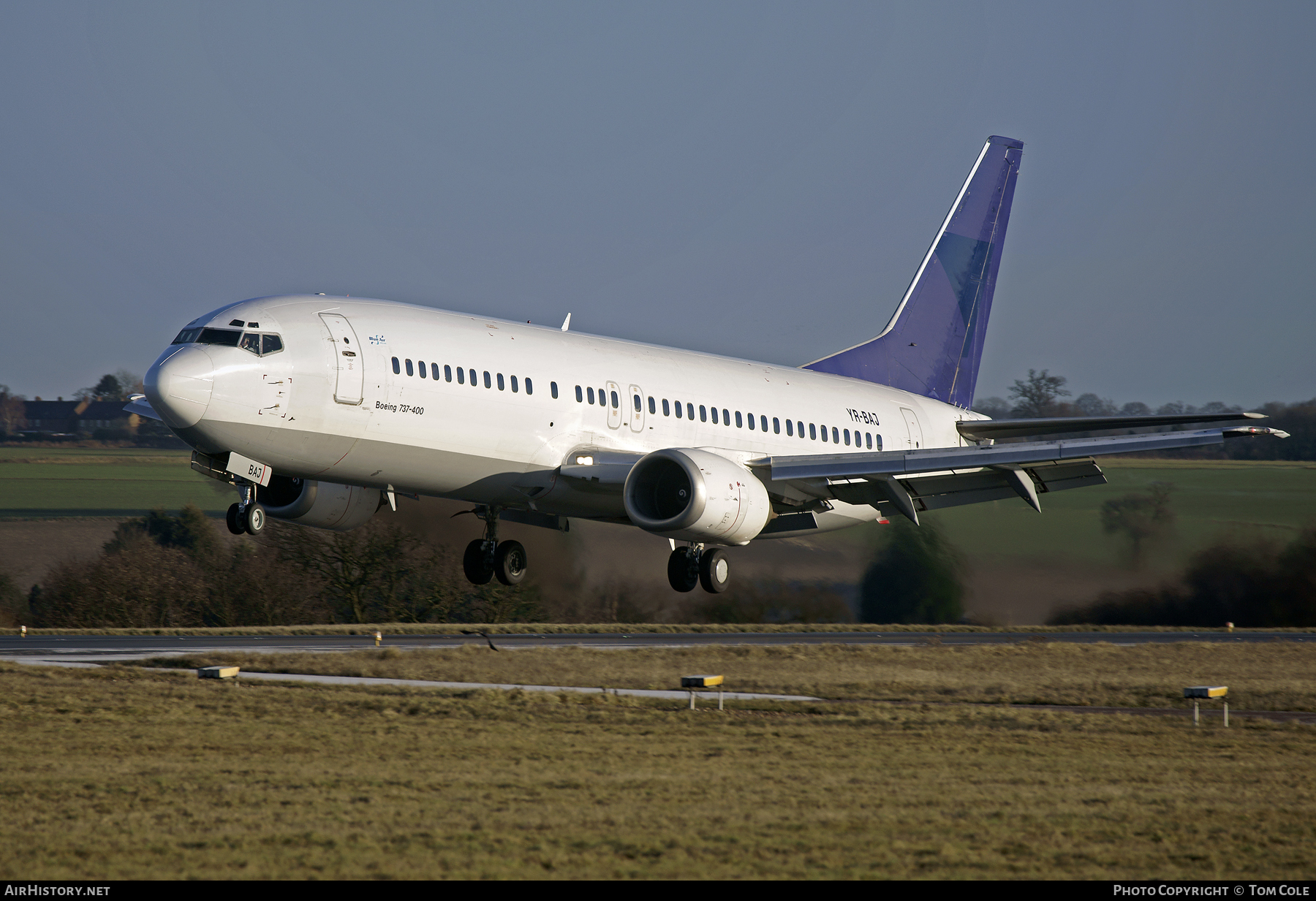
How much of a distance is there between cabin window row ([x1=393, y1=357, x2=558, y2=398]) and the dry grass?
1524 cm

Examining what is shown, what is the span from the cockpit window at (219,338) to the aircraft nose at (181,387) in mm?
423

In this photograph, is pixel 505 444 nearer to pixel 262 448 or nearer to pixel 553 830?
pixel 262 448

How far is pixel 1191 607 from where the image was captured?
5188cm

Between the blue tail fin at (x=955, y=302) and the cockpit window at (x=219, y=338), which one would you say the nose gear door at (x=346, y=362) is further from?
the blue tail fin at (x=955, y=302)

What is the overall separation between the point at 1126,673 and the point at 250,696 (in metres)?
25.4

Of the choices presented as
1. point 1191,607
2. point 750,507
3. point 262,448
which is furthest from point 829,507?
point 1191,607

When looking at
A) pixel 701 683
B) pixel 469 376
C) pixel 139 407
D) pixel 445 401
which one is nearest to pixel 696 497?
pixel 469 376

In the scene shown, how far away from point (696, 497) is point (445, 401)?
14.6 ft

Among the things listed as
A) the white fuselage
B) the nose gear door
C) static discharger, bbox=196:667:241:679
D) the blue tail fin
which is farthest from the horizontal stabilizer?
static discharger, bbox=196:667:241:679

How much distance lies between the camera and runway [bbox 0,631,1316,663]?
150 ft

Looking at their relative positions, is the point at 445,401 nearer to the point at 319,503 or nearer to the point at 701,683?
the point at 319,503

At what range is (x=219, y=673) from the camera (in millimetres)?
33750

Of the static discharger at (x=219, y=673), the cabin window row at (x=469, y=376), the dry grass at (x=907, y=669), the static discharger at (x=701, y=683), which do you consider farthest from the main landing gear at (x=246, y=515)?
the dry grass at (x=907, y=669)

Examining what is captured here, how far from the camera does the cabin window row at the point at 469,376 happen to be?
69.3 ft
